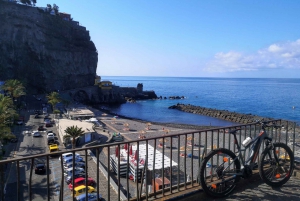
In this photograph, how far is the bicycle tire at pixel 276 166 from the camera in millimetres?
4758

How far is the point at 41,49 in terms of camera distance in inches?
2662

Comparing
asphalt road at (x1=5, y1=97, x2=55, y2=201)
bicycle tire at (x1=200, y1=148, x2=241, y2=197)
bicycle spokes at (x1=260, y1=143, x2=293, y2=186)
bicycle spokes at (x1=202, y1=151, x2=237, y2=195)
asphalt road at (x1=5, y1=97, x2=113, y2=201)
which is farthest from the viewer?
asphalt road at (x1=5, y1=97, x2=55, y2=201)

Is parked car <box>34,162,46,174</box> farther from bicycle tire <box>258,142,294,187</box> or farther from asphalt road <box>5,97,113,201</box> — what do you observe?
bicycle tire <box>258,142,294,187</box>

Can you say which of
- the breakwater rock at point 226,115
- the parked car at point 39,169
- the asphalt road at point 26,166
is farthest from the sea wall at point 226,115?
the parked car at point 39,169

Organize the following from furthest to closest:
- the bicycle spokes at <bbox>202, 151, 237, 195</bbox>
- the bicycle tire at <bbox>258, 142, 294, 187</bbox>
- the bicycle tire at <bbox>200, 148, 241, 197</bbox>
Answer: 1. the bicycle tire at <bbox>258, 142, 294, 187</bbox>
2. the bicycle spokes at <bbox>202, 151, 237, 195</bbox>
3. the bicycle tire at <bbox>200, 148, 241, 197</bbox>

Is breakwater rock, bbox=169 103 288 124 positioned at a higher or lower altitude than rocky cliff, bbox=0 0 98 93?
lower

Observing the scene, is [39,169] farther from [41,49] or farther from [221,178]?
[41,49]

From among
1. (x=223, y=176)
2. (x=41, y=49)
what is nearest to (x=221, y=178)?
(x=223, y=176)

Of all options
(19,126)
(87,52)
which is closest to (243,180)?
(19,126)

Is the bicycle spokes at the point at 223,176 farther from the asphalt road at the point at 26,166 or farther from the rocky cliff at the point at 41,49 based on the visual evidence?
the rocky cliff at the point at 41,49

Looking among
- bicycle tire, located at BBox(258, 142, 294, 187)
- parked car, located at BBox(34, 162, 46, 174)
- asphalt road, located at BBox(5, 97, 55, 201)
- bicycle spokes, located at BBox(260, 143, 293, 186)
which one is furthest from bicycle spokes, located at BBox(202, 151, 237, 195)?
parked car, located at BBox(34, 162, 46, 174)

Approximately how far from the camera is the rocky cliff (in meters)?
61.5

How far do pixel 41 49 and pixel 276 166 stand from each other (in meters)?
72.3

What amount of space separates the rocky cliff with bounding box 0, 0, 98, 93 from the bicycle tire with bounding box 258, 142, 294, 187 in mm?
65355
